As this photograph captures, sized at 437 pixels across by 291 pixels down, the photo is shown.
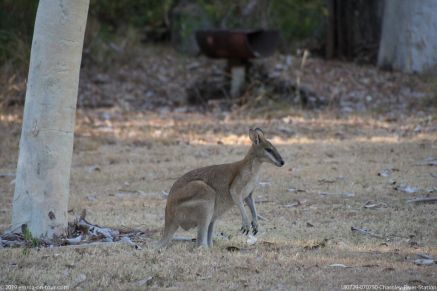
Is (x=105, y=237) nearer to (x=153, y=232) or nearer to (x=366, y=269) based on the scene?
(x=153, y=232)

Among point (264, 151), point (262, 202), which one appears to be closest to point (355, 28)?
point (262, 202)

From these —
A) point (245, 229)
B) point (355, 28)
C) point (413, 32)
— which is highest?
point (355, 28)

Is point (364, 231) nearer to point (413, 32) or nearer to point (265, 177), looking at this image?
point (265, 177)

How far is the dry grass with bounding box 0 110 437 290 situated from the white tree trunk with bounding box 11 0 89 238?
59cm

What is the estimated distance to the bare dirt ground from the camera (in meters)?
6.19

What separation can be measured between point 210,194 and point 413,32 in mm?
11833

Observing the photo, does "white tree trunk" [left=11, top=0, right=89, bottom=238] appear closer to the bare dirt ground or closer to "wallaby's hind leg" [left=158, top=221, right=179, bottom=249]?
the bare dirt ground

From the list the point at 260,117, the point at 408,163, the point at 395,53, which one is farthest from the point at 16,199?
the point at 395,53

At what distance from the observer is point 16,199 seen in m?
7.34

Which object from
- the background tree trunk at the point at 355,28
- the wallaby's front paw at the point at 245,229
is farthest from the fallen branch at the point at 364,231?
the background tree trunk at the point at 355,28

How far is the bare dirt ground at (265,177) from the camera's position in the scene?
6.19 metres

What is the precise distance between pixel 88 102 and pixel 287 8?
621cm

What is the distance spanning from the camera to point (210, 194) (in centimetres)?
704

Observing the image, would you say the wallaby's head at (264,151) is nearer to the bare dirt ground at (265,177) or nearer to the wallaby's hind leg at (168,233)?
the bare dirt ground at (265,177)
